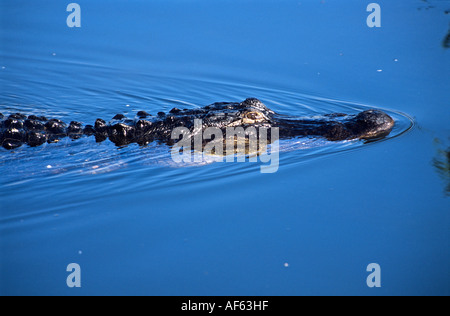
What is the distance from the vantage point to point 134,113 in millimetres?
8594

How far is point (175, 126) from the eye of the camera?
A: 7.42 m

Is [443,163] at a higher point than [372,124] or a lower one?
lower

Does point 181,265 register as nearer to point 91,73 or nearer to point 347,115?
point 347,115

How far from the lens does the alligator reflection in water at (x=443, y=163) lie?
662 centimetres

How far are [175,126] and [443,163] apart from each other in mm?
3369

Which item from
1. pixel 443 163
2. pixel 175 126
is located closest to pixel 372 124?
pixel 443 163

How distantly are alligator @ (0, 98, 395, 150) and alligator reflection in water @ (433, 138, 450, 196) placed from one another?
2.44ft

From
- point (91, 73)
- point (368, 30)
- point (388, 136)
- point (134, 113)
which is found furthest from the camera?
point (368, 30)

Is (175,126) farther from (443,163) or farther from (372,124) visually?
(443,163)

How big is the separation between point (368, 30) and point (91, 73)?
525 centimetres

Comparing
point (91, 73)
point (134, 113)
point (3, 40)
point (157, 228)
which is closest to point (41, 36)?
point (3, 40)

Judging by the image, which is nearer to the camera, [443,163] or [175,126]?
[443,163]

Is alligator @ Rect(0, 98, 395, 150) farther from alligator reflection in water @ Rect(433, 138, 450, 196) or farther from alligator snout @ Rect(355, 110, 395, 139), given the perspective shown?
alligator reflection in water @ Rect(433, 138, 450, 196)

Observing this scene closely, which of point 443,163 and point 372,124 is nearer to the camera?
point 443,163
